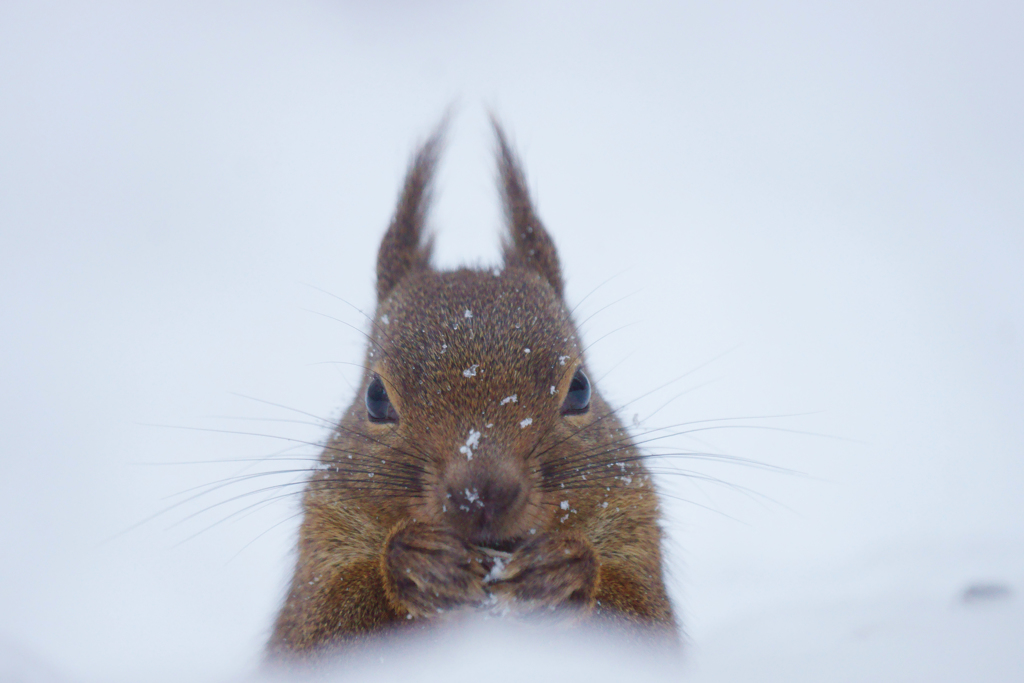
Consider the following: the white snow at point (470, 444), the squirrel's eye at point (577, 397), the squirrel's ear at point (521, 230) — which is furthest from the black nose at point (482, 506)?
the squirrel's ear at point (521, 230)

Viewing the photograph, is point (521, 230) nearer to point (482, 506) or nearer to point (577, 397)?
point (577, 397)

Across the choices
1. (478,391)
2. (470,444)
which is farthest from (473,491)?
(478,391)

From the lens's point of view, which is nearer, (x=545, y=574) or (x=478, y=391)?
(x=545, y=574)

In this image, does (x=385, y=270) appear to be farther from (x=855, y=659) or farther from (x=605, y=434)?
(x=855, y=659)

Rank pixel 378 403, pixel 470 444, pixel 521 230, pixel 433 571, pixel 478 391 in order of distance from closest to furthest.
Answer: pixel 433 571 < pixel 470 444 < pixel 478 391 < pixel 378 403 < pixel 521 230

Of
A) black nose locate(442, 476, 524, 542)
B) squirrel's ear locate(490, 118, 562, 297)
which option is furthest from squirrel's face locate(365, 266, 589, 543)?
squirrel's ear locate(490, 118, 562, 297)

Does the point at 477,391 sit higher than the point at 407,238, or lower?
lower

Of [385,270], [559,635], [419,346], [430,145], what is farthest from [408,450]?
[430,145]
